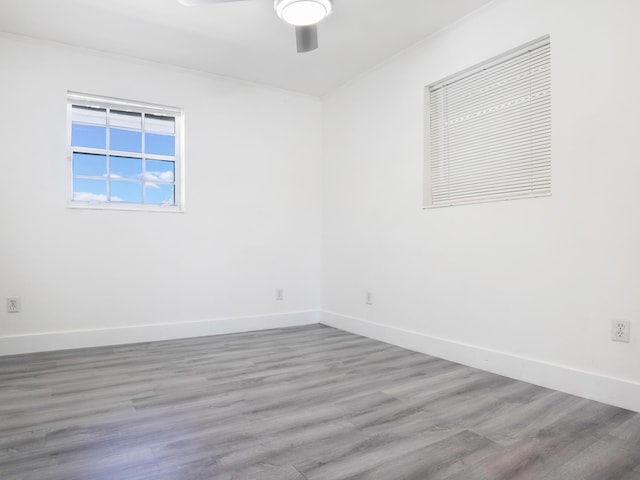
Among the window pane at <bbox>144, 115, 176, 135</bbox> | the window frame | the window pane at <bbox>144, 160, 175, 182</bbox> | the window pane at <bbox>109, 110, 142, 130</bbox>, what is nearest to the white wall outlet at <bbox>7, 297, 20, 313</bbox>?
the window frame

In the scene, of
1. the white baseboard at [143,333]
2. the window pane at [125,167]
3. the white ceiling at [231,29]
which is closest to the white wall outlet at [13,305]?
the white baseboard at [143,333]

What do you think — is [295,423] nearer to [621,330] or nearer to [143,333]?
[621,330]

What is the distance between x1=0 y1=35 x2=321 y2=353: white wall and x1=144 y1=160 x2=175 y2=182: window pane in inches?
7.5

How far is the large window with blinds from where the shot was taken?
251 cm

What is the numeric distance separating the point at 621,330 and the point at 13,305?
Result: 407 cm

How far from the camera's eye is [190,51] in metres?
3.46

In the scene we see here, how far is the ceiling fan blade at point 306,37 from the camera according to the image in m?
2.66

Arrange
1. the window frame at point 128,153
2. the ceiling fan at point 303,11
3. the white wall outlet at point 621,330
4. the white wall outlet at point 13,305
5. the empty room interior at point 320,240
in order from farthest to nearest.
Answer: the window frame at point 128,153, the white wall outlet at point 13,305, the ceiling fan at point 303,11, the white wall outlet at point 621,330, the empty room interior at point 320,240

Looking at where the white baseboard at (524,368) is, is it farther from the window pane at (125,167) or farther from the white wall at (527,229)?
the window pane at (125,167)

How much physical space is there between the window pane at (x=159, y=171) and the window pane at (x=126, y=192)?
129 millimetres

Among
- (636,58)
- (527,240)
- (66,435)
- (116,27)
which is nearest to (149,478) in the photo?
(66,435)

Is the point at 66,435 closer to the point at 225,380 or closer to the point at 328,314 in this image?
the point at 225,380

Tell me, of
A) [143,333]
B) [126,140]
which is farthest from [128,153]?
[143,333]

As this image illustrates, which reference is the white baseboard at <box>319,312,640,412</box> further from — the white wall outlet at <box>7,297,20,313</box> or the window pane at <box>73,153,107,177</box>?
the white wall outlet at <box>7,297,20,313</box>
